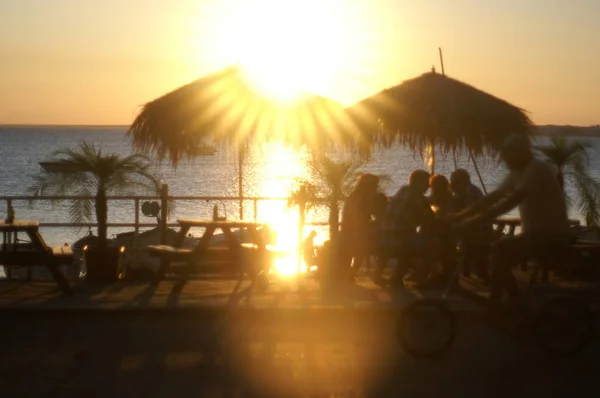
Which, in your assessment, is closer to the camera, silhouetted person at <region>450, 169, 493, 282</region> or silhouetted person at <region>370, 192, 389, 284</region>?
silhouetted person at <region>370, 192, 389, 284</region>

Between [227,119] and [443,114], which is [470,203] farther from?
[227,119]

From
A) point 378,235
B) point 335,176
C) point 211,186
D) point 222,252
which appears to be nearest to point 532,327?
point 378,235

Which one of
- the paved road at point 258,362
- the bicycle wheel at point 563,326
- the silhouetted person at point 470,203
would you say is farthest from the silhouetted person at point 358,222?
the bicycle wheel at point 563,326

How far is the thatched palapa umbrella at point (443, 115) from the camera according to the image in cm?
1473

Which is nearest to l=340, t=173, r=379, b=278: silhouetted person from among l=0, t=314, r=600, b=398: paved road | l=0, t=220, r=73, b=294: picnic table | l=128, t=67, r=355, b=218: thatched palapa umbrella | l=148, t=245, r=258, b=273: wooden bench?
l=148, t=245, r=258, b=273: wooden bench

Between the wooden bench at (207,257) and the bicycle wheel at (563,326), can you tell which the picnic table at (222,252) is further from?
the bicycle wheel at (563,326)

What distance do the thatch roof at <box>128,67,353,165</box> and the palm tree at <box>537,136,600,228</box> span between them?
3.26m

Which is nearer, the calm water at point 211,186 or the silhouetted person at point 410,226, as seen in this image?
the silhouetted person at point 410,226

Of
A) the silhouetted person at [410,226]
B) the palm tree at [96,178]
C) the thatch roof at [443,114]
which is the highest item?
the thatch roof at [443,114]

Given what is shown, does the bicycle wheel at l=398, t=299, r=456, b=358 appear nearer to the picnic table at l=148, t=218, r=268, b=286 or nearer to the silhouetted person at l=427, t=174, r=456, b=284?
the silhouetted person at l=427, t=174, r=456, b=284

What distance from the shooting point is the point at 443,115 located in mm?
14656

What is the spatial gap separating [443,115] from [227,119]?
148 inches

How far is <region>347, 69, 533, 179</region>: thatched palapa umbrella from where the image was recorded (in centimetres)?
1473

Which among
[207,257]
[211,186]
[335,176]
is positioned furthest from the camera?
[211,186]
